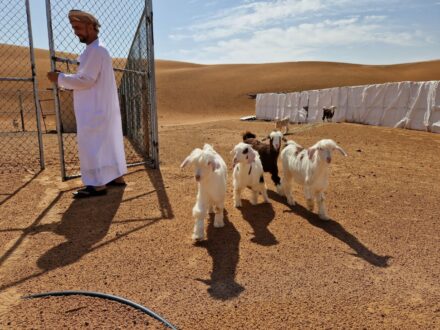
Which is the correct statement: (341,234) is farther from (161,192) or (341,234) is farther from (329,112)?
(329,112)

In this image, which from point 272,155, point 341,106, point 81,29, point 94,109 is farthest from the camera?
point 341,106

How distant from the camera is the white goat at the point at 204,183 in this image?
3.85 m

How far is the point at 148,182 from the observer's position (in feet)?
21.0

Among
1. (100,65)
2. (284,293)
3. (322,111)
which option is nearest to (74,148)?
(100,65)

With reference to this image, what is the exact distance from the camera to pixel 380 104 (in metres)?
17.8

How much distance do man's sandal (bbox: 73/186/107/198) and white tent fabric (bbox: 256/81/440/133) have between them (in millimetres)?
13493

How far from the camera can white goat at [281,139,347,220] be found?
4.42 m

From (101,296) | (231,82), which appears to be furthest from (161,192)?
(231,82)

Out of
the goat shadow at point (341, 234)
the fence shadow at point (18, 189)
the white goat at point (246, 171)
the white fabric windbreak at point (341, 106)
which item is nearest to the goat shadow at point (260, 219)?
the white goat at point (246, 171)

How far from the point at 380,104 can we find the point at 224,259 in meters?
16.5

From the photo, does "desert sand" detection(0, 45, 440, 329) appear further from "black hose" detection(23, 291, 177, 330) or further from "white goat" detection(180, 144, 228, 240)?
"white goat" detection(180, 144, 228, 240)

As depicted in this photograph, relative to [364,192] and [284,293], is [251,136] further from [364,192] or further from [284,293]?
[284,293]

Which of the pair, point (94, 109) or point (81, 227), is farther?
point (94, 109)

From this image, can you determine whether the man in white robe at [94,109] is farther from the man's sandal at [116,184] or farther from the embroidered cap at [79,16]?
the man's sandal at [116,184]
